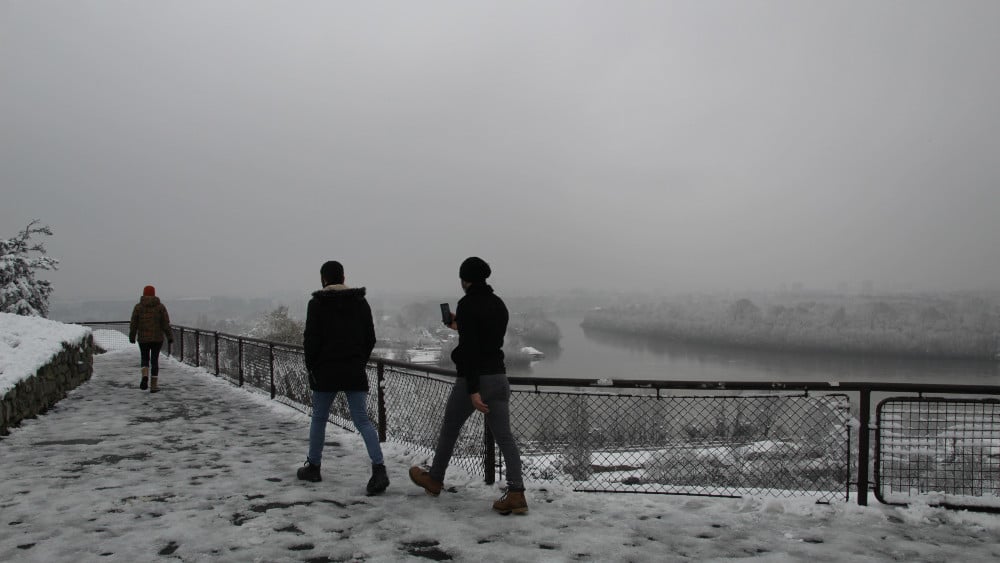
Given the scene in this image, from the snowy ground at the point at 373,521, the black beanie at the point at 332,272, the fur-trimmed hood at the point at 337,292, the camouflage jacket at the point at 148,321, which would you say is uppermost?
the black beanie at the point at 332,272

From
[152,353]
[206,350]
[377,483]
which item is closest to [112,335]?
[206,350]

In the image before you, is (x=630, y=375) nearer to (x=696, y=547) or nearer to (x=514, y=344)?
(x=514, y=344)

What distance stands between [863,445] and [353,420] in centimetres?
376

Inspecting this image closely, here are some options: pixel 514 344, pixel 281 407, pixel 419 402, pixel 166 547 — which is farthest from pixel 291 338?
pixel 514 344

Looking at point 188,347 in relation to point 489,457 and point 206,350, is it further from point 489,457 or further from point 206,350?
point 489,457

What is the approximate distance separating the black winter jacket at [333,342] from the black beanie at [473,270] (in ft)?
3.55

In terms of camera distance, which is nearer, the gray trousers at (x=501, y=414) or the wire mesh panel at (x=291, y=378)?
the gray trousers at (x=501, y=414)

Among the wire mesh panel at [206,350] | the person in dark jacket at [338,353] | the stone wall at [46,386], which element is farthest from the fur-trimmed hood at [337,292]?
the wire mesh panel at [206,350]

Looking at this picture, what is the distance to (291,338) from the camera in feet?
124

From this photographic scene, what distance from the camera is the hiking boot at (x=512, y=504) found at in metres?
3.81

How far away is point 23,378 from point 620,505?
6933 mm

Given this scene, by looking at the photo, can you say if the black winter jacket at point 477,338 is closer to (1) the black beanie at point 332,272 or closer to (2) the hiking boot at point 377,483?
(2) the hiking boot at point 377,483

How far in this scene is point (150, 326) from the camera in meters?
9.20

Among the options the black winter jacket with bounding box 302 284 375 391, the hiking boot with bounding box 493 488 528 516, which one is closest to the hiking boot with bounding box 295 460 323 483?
the black winter jacket with bounding box 302 284 375 391
